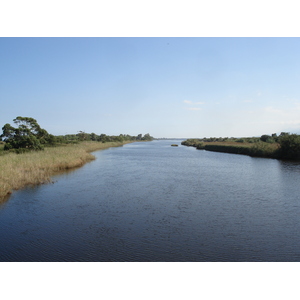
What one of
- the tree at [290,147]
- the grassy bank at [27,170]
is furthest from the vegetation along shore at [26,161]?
the tree at [290,147]

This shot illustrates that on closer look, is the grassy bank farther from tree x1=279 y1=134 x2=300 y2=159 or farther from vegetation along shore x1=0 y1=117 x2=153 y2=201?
tree x1=279 y1=134 x2=300 y2=159

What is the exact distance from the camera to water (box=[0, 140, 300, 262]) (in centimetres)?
647

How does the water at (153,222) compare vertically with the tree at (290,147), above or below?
below

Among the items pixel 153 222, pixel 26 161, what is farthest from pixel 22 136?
pixel 153 222

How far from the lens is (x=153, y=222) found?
873cm

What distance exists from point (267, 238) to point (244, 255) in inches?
58.0

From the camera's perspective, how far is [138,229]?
8.09 metres

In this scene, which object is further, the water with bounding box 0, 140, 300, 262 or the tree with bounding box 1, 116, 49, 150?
the tree with bounding box 1, 116, 49, 150

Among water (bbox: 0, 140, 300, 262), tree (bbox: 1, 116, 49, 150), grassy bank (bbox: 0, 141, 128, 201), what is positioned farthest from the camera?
tree (bbox: 1, 116, 49, 150)

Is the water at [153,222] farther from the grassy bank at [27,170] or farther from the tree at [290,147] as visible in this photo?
the tree at [290,147]

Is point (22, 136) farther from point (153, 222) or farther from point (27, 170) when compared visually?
point (153, 222)

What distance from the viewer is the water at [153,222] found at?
647cm

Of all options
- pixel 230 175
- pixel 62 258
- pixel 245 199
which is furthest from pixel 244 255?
pixel 230 175

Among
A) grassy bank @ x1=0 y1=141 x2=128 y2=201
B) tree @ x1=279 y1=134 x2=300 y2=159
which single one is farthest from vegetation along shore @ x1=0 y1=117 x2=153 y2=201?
tree @ x1=279 y1=134 x2=300 y2=159
